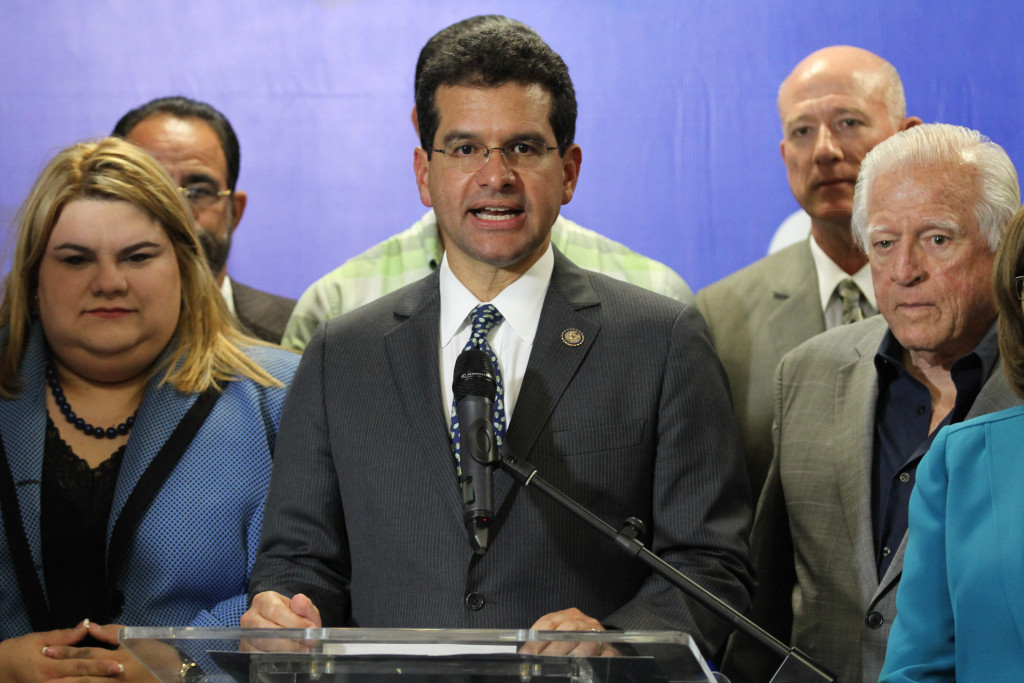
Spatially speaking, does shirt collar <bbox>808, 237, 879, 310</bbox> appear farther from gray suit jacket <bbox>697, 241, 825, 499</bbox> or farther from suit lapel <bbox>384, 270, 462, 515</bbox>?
suit lapel <bbox>384, 270, 462, 515</bbox>

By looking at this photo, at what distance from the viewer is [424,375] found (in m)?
2.40

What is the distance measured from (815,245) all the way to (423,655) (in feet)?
7.52

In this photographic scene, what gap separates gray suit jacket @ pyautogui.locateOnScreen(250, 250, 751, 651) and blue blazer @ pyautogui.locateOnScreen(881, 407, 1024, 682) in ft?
1.51

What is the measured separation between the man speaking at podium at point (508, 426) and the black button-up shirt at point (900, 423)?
42cm

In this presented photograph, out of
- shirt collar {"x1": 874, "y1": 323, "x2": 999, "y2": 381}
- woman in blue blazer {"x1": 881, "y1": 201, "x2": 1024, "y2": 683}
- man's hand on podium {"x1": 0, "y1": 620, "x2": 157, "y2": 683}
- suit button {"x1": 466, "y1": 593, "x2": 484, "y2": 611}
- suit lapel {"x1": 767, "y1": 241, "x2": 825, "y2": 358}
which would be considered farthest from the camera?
→ suit lapel {"x1": 767, "y1": 241, "x2": 825, "y2": 358}

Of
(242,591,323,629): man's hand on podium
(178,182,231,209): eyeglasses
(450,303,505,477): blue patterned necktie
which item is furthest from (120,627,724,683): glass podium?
(178,182,231,209): eyeglasses

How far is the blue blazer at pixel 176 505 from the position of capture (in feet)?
8.75

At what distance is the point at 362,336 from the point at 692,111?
177 centimetres

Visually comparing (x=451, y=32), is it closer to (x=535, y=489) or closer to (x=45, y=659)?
(x=535, y=489)

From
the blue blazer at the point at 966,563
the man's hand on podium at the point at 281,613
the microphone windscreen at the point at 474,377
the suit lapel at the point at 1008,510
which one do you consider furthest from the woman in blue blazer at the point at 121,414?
the suit lapel at the point at 1008,510

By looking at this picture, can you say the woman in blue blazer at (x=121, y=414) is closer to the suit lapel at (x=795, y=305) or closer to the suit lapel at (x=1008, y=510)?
the suit lapel at (x=795, y=305)

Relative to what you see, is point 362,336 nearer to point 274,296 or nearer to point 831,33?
point 274,296

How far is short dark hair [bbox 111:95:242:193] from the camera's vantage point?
12.5 feet

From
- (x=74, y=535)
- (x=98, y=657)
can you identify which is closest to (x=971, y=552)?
(x=98, y=657)
